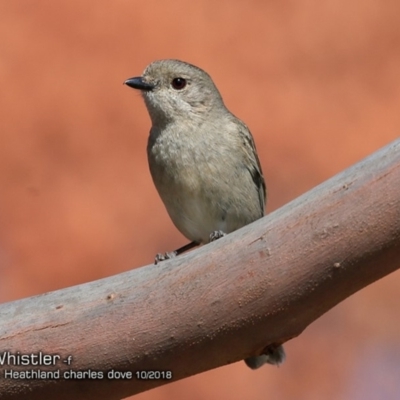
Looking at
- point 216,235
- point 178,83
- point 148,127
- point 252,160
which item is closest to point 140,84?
point 178,83

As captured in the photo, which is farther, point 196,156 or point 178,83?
point 178,83

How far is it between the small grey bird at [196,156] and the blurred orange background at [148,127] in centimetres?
210

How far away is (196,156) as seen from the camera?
5.70 meters

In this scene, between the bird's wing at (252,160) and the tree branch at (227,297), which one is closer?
the tree branch at (227,297)

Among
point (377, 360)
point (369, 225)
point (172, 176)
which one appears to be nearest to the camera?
point (369, 225)

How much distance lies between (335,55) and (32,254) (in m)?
2.67

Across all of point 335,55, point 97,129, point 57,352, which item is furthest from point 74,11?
point 57,352

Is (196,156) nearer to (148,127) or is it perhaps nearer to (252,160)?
(252,160)

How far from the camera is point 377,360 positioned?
25.6 feet

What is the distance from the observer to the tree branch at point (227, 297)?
13.1 ft

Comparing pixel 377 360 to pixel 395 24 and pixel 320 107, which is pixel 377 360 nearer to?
pixel 320 107

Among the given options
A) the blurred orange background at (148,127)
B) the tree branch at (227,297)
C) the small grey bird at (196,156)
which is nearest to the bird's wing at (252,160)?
the small grey bird at (196,156)

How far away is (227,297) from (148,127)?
14.8 ft

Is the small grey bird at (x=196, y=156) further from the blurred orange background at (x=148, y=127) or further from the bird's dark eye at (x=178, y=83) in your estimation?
the blurred orange background at (x=148, y=127)
